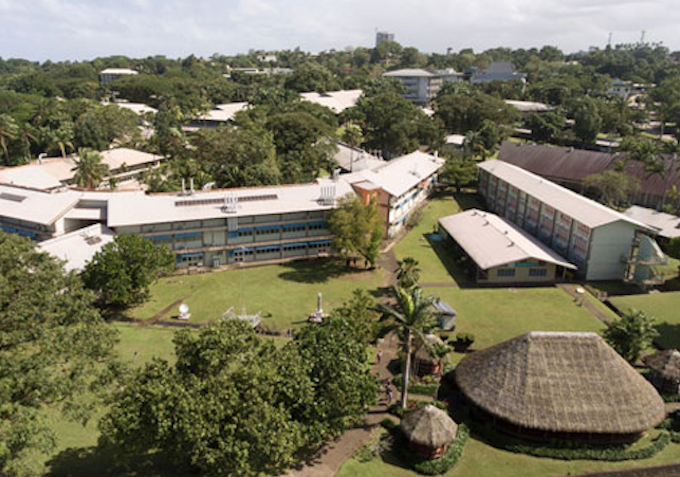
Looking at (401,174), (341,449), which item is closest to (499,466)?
(341,449)

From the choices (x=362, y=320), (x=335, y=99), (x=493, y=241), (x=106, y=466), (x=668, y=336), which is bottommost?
(x=106, y=466)

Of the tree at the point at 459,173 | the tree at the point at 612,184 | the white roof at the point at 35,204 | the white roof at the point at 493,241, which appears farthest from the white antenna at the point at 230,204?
the tree at the point at 612,184

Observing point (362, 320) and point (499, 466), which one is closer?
point (499, 466)

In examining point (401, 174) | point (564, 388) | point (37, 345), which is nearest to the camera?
point (37, 345)

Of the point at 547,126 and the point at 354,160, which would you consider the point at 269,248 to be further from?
the point at 547,126

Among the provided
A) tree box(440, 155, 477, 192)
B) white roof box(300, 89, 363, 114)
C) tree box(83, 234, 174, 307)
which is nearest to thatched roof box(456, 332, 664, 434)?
tree box(83, 234, 174, 307)

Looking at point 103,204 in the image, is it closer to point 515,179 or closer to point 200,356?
A: point 200,356

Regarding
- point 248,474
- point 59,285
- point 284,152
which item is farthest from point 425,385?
point 284,152
